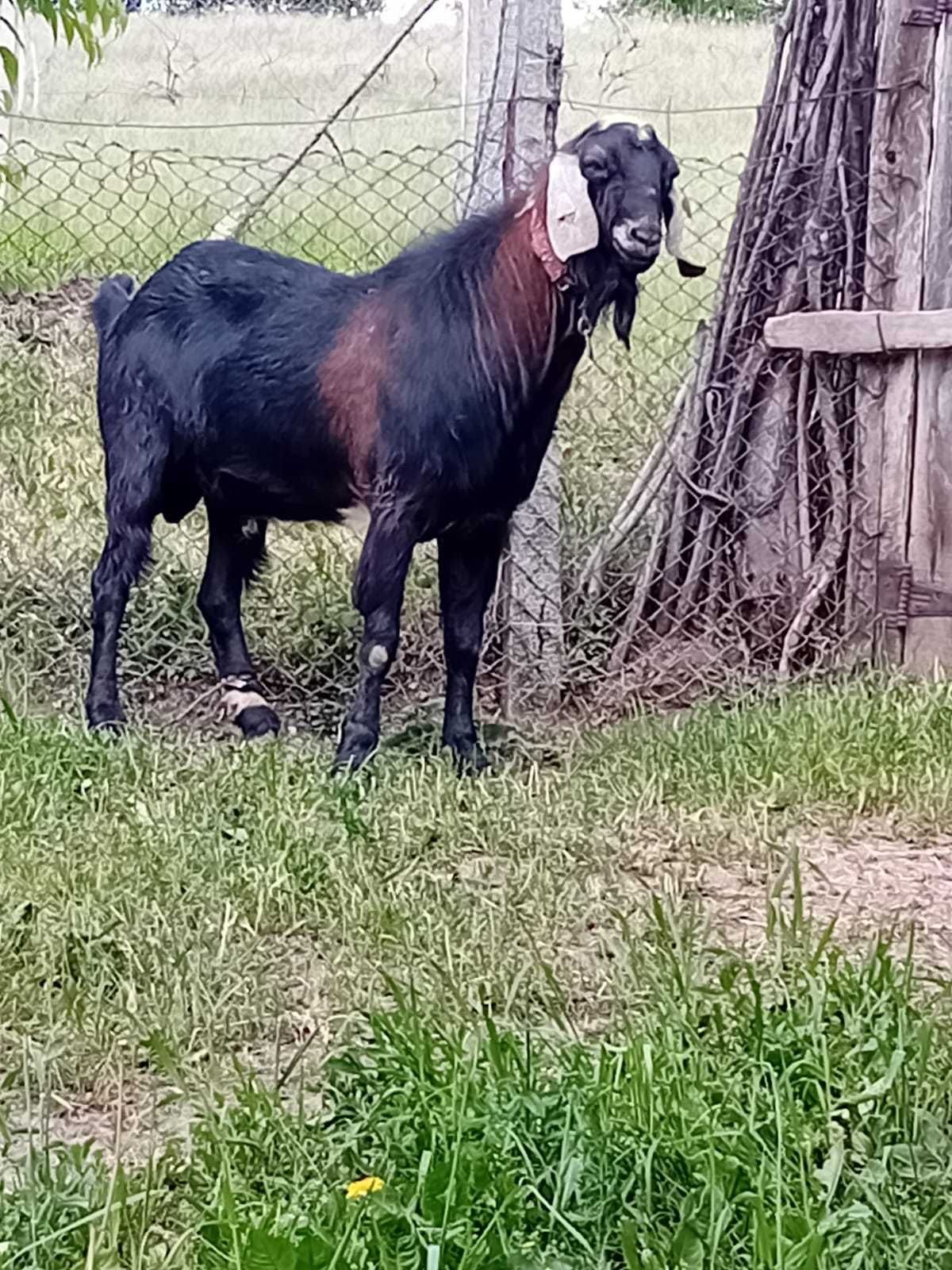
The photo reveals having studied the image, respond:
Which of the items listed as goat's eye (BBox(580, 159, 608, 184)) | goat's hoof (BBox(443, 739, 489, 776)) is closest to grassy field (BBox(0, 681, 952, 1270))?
goat's hoof (BBox(443, 739, 489, 776))

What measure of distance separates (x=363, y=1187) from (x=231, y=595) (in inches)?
128

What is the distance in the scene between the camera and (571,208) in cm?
429

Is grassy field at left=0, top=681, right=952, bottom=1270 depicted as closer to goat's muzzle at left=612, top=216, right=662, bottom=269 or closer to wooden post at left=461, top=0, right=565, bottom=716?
wooden post at left=461, top=0, right=565, bottom=716

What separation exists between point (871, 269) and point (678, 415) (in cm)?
91

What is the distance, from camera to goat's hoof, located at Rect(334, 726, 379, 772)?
15.2 feet

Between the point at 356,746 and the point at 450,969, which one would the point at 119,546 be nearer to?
the point at 356,746

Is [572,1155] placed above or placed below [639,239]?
below

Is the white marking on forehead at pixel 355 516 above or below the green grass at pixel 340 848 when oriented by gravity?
above

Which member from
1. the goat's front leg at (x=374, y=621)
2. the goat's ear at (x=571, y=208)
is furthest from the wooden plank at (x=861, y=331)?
the goat's front leg at (x=374, y=621)

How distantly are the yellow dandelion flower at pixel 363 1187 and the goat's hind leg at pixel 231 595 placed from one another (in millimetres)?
3043

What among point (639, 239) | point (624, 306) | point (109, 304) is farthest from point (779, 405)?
point (109, 304)

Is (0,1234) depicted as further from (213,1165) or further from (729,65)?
(729,65)

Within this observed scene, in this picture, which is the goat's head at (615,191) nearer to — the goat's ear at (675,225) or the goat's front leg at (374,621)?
the goat's ear at (675,225)

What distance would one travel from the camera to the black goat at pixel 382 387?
173 inches
